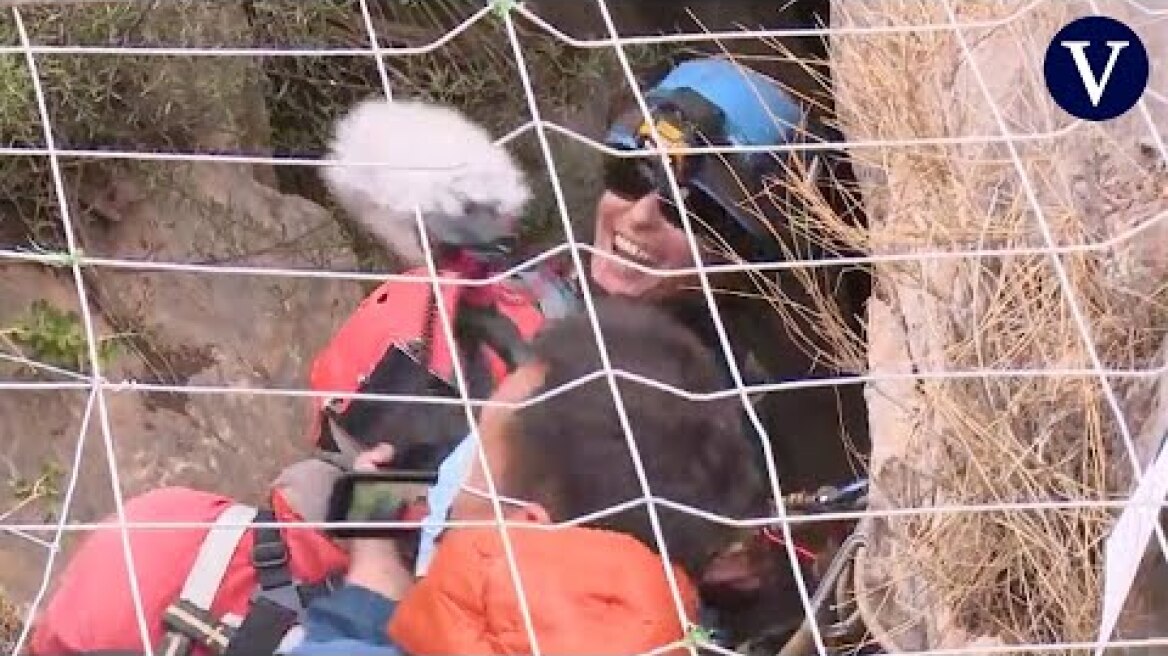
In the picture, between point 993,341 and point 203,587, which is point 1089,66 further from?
point 203,587

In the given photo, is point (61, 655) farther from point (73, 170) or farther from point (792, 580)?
point (73, 170)

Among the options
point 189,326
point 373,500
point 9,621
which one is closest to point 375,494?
point 373,500

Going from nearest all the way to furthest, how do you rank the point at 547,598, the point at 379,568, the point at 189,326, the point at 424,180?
1. the point at 547,598
2. the point at 379,568
3. the point at 424,180
4. the point at 189,326

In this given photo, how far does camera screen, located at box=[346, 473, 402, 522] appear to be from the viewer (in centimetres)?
102

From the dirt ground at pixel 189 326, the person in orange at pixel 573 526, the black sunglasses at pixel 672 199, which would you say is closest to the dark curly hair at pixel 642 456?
the person in orange at pixel 573 526

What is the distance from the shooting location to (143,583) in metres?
0.99

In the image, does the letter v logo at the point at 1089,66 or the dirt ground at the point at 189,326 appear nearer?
the letter v logo at the point at 1089,66

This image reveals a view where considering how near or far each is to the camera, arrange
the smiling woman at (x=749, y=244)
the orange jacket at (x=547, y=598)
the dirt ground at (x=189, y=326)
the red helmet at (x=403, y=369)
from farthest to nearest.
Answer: the dirt ground at (x=189, y=326)
the smiling woman at (x=749, y=244)
the red helmet at (x=403, y=369)
the orange jacket at (x=547, y=598)

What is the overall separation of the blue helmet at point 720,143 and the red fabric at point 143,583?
1.20 ft

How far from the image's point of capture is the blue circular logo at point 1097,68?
93 cm

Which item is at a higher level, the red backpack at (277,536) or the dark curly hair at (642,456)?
the dark curly hair at (642,456)

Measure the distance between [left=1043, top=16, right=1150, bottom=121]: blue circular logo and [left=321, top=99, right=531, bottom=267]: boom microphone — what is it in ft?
1.27

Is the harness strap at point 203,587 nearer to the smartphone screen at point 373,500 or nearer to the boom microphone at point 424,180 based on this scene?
the smartphone screen at point 373,500

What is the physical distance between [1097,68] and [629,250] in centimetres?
37
